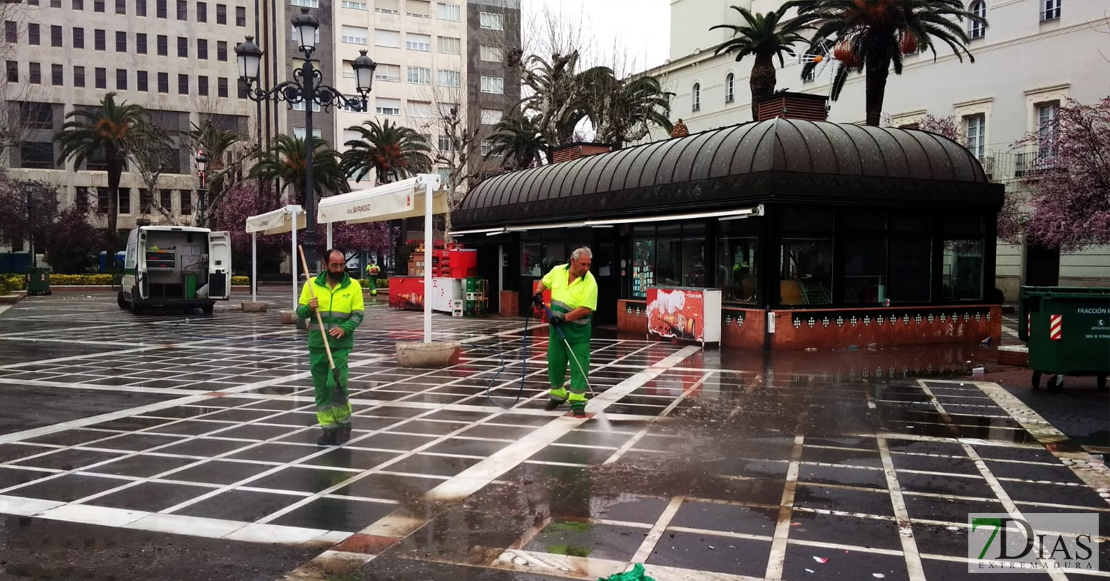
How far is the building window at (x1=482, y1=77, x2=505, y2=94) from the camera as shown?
66.9m

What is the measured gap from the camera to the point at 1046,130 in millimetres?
27547

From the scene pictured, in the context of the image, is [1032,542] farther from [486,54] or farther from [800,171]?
[486,54]

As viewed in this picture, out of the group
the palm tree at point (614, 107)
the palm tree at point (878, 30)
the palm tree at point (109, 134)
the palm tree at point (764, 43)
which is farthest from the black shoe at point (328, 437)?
the palm tree at point (109, 134)

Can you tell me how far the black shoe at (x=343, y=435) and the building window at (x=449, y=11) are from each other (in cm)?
6294

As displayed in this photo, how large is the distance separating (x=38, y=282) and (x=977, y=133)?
38.9 meters

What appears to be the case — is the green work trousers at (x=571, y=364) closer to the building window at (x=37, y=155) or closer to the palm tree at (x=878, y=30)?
the palm tree at (x=878, y=30)

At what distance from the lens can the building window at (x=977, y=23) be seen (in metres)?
32.3

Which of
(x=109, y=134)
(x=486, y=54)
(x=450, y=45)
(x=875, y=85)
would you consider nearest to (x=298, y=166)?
(x=109, y=134)

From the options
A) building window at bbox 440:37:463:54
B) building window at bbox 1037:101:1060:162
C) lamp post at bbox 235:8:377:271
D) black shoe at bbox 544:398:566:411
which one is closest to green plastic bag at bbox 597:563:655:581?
black shoe at bbox 544:398:566:411

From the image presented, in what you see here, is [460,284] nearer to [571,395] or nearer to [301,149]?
[571,395]

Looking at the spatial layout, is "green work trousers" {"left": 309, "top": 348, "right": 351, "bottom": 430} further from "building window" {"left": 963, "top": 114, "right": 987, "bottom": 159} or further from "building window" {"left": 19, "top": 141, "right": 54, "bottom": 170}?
"building window" {"left": 19, "top": 141, "right": 54, "bottom": 170}

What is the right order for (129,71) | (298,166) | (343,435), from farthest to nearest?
(129,71) < (298,166) < (343,435)

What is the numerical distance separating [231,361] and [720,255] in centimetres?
891

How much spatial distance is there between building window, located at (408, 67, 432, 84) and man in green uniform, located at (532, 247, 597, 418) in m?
58.1
